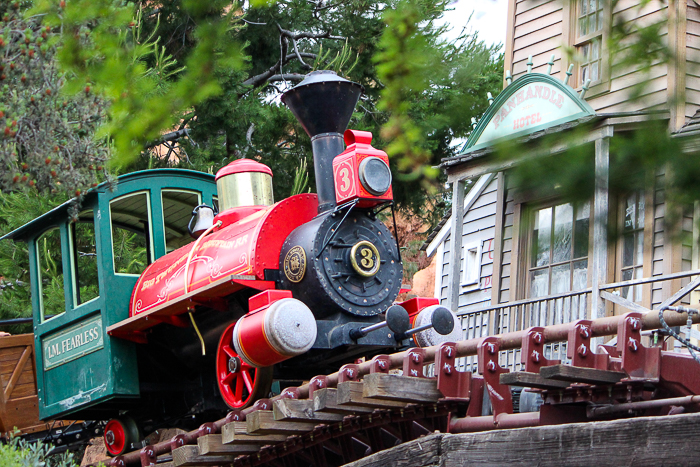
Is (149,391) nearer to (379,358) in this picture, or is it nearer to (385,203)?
(385,203)

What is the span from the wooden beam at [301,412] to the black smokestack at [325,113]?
1.94m

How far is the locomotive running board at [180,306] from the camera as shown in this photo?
652 centimetres

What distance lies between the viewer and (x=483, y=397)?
4.98m

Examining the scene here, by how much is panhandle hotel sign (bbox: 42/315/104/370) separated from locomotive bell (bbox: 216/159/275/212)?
4.91ft

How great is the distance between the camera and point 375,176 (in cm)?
654

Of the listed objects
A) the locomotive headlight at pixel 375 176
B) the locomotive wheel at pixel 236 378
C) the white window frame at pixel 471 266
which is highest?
the white window frame at pixel 471 266

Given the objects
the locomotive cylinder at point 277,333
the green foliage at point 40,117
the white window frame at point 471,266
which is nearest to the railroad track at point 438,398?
the locomotive cylinder at point 277,333

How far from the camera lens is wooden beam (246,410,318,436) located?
17.9ft

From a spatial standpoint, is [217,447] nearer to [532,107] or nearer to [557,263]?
[532,107]

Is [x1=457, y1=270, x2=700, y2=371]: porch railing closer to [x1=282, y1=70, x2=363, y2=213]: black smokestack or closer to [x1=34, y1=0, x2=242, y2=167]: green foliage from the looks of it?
[x1=282, y1=70, x2=363, y2=213]: black smokestack

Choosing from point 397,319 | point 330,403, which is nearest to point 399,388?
point 330,403

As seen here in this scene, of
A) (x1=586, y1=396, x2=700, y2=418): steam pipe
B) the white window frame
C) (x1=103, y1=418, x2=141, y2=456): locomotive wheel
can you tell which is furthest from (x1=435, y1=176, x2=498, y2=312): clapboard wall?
(x1=586, y1=396, x2=700, y2=418): steam pipe

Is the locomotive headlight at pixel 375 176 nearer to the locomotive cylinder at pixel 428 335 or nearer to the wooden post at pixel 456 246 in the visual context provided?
the locomotive cylinder at pixel 428 335

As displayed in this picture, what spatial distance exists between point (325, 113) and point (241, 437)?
2.59m
